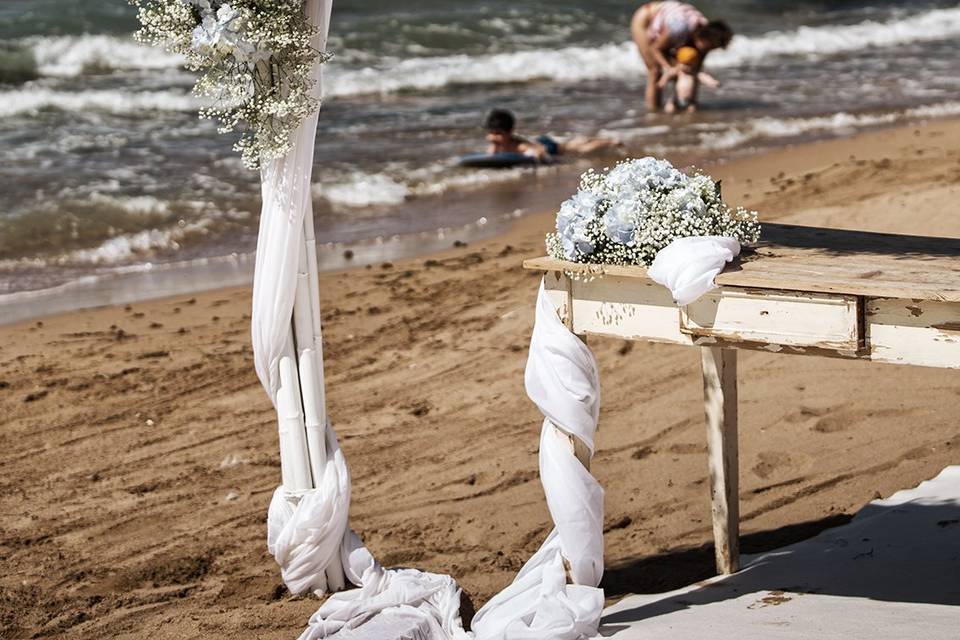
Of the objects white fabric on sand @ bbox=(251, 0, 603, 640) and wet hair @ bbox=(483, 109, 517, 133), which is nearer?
white fabric on sand @ bbox=(251, 0, 603, 640)

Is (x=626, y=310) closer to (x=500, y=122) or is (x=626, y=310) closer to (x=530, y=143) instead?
(x=500, y=122)

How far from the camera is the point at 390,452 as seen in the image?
6.02 meters

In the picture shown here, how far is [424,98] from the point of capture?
16781 mm

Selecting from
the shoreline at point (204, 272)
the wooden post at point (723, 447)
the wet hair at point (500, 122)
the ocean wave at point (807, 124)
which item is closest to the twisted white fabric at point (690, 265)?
the wooden post at point (723, 447)

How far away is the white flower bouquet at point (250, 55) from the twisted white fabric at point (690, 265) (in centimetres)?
127

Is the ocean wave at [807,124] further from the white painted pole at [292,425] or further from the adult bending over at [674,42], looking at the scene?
the white painted pole at [292,425]

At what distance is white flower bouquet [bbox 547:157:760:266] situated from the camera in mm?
3951

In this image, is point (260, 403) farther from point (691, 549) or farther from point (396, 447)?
point (691, 549)

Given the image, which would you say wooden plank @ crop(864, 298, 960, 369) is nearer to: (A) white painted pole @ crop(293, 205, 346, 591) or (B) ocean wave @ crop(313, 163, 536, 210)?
(A) white painted pole @ crop(293, 205, 346, 591)

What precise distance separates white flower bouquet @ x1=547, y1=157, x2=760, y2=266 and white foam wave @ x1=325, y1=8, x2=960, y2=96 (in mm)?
13242

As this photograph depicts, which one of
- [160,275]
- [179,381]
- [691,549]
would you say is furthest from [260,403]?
[160,275]

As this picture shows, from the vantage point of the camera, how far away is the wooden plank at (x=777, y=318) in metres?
3.61

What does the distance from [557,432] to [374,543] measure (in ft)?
4.40

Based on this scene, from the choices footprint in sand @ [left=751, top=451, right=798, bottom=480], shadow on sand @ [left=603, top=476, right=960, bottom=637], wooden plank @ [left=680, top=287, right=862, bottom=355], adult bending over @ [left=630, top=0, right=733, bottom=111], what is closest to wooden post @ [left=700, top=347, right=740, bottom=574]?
shadow on sand @ [left=603, top=476, right=960, bottom=637]
